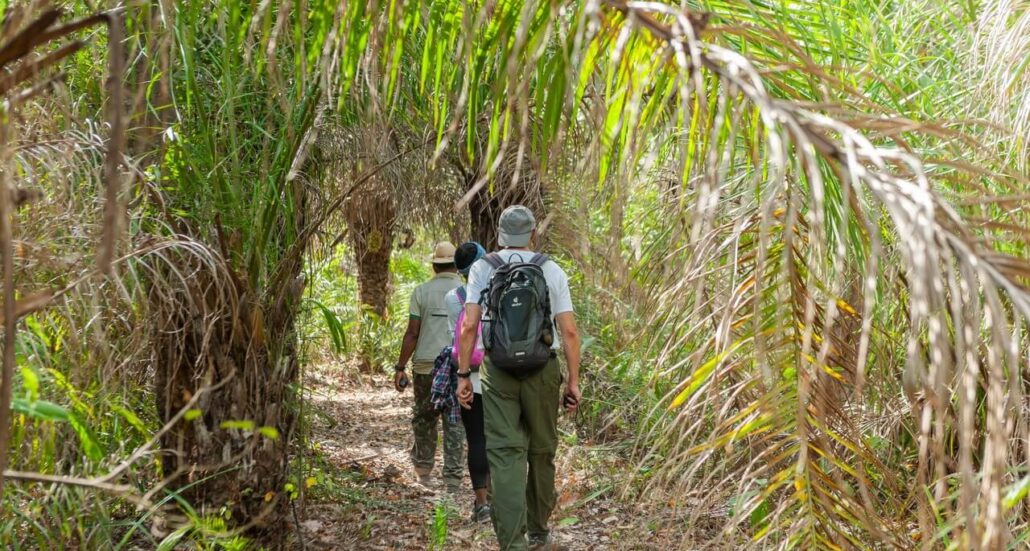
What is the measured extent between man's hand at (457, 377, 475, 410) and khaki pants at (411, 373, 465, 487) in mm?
1573

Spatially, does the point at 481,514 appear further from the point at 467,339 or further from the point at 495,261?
the point at 495,261

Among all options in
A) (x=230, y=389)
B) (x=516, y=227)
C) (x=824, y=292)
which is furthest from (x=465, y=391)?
(x=824, y=292)

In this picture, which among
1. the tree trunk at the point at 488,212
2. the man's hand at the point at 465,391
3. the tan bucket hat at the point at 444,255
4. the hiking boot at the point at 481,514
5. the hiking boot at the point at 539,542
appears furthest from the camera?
the tree trunk at the point at 488,212

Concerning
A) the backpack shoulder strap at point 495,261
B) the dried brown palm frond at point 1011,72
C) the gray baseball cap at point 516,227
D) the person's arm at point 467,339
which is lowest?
the person's arm at point 467,339

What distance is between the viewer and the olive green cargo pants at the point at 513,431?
536 cm

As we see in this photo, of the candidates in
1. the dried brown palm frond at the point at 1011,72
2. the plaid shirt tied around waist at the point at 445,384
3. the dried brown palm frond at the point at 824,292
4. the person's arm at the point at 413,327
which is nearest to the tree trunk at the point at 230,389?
the plaid shirt tied around waist at the point at 445,384

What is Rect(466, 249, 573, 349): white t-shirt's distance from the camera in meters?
5.43

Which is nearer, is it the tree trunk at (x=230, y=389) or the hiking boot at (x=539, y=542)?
the tree trunk at (x=230, y=389)

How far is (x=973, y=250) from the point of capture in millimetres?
1339

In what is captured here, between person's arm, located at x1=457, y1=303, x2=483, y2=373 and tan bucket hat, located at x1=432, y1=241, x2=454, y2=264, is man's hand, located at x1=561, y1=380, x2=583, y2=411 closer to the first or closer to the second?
person's arm, located at x1=457, y1=303, x2=483, y2=373

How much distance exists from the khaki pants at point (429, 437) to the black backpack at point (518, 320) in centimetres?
241

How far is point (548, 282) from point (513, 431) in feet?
2.67

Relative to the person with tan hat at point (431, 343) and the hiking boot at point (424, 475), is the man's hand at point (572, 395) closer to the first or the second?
the person with tan hat at point (431, 343)

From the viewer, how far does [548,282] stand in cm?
541
